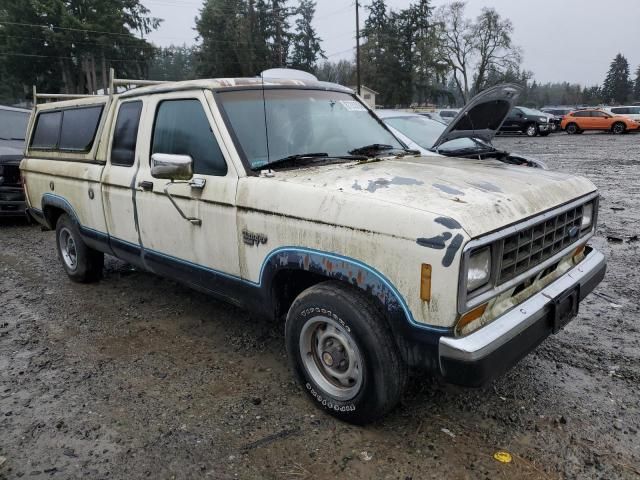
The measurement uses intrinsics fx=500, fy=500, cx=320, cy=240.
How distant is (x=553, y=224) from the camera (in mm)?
2900

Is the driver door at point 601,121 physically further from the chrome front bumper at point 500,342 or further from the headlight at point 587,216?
the chrome front bumper at point 500,342

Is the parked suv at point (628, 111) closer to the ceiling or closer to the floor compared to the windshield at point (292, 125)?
closer to the floor

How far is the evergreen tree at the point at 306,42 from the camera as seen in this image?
64375 mm

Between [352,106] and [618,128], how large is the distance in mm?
29516

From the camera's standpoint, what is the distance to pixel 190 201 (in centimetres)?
355

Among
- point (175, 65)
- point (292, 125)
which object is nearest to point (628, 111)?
point (292, 125)

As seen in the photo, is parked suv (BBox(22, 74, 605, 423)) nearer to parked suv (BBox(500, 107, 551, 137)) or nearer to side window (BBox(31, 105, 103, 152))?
side window (BBox(31, 105, 103, 152))

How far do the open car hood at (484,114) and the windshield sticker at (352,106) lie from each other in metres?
1.48

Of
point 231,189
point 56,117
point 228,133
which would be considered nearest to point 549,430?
point 231,189

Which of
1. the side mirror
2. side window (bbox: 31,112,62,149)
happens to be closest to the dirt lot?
the side mirror

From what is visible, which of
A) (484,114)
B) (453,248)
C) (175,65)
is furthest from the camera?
(175,65)

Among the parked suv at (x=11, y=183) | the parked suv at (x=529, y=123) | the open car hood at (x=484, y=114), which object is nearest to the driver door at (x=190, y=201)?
the open car hood at (x=484, y=114)

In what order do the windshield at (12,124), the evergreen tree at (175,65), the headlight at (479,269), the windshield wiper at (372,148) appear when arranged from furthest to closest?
the evergreen tree at (175,65)
the windshield at (12,124)
the windshield wiper at (372,148)
the headlight at (479,269)

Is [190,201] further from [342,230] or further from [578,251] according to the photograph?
[578,251]
